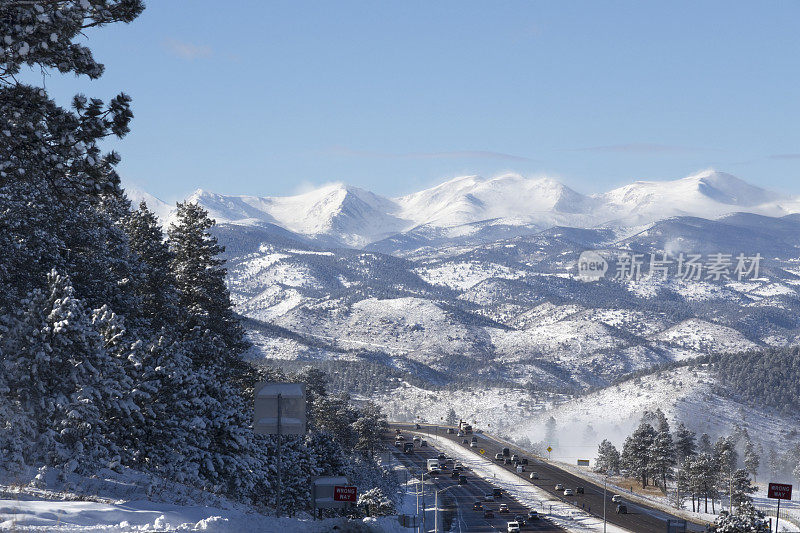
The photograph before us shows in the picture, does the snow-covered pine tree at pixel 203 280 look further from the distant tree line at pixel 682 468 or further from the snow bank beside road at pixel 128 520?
the distant tree line at pixel 682 468

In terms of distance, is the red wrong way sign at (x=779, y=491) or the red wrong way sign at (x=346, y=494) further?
the red wrong way sign at (x=779, y=491)

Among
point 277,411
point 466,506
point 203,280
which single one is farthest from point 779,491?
point 466,506

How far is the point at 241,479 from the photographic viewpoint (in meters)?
42.3

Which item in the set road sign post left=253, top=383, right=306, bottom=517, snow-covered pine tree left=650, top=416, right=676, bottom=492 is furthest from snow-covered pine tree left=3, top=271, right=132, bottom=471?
snow-covered pine tree left=650, top=416, right=676, bottom=492

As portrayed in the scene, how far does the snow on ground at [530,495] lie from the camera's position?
8906cm

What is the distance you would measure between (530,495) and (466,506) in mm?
17278

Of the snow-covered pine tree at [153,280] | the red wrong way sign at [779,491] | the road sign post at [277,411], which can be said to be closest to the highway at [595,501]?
the red wrong way sign at [779,491]

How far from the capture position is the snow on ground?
3506 inches

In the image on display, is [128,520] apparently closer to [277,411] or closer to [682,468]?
[277,411]

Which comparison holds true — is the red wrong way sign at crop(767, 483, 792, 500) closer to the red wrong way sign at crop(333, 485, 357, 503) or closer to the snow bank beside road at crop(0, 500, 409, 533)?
the red wrong way sign at crop(333, 485, 357, 503)

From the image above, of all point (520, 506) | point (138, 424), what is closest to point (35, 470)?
point (138, 424)

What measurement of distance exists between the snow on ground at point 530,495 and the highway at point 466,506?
6.39 feet

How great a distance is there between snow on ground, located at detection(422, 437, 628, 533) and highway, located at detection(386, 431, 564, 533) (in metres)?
1.95

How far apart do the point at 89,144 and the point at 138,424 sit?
69.0ft
